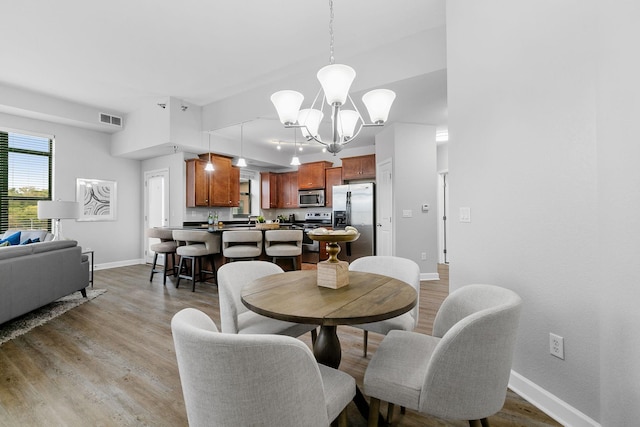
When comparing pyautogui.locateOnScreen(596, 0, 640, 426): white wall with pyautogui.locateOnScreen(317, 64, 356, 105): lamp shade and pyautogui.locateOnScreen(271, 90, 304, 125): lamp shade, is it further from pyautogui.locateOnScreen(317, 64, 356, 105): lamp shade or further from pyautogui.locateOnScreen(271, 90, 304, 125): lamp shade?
pyautogui.locateOnScreen(271, 90, 304, 125): lamp shade

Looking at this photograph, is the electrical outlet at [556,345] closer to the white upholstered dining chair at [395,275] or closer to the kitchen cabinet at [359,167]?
the white upholstered dining chair at [395,275]

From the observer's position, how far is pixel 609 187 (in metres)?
1.34

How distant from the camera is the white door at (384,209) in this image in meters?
5.05

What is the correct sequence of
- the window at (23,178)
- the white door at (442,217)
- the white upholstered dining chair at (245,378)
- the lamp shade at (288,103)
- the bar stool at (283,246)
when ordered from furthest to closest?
1. the white door at (442,217)
2. the window at (23,178)
3. the bar stool at (283,246)
4. the lamp shade at (288,103)
5. the white upholstered dining chair at (245,378)

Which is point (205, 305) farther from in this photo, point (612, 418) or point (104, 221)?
point (104, 221)

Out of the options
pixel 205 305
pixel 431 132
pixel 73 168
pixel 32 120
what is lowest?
pixel 205 305

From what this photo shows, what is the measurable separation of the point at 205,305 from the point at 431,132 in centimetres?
438

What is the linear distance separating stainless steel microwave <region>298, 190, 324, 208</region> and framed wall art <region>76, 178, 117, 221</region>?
411 cm

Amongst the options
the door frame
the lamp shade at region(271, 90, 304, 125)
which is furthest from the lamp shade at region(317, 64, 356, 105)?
the door frame

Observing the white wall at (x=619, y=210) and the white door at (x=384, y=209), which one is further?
the white door at (x=384, y=209)

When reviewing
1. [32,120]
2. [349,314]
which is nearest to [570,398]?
[349,314]

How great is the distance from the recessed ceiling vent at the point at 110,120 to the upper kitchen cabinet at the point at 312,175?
3917mm

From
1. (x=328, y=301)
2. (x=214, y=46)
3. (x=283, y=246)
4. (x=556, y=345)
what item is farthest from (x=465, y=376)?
(x=214, y=46)

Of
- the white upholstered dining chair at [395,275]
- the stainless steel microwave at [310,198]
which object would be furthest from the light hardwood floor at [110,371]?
the stainless steel microwave at [310,198]
